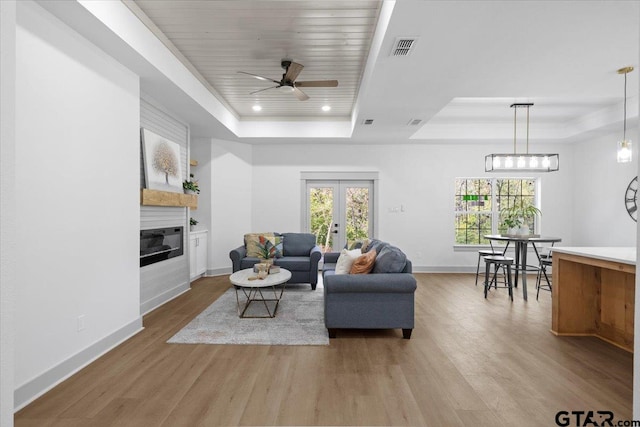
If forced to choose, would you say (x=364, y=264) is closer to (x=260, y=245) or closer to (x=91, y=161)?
(x=260, y=245)

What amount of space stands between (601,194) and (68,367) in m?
8.30

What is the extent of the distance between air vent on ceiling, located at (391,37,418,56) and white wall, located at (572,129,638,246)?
5013 millimetres

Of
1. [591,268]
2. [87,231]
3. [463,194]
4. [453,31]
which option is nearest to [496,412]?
[591,268]

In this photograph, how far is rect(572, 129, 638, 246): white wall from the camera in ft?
18.5

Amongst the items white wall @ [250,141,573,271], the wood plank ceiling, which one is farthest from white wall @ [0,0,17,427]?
white wall @ [250,141,573,271]

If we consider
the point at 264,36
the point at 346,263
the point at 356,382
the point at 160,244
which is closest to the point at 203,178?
the point at 160,244

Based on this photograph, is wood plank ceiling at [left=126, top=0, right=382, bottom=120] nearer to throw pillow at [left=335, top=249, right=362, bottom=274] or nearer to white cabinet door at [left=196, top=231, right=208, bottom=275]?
throw pillow at [left=335, top=249, right=362, bottom=274]

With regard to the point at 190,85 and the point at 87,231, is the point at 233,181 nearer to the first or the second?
the point at 190,85

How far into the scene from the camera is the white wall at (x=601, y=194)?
18.5 feet

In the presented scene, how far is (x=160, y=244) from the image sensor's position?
14.4ft

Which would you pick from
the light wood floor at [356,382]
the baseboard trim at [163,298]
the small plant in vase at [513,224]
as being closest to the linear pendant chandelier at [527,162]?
the small plant in vase at [513,224]

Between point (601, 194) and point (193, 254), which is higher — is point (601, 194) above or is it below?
above

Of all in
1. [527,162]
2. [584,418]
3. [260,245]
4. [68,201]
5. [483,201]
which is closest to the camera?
[584,418]

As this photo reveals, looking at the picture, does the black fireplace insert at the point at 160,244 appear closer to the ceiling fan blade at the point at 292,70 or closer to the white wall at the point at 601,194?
the ceiling fan blade at the point at 292,70
